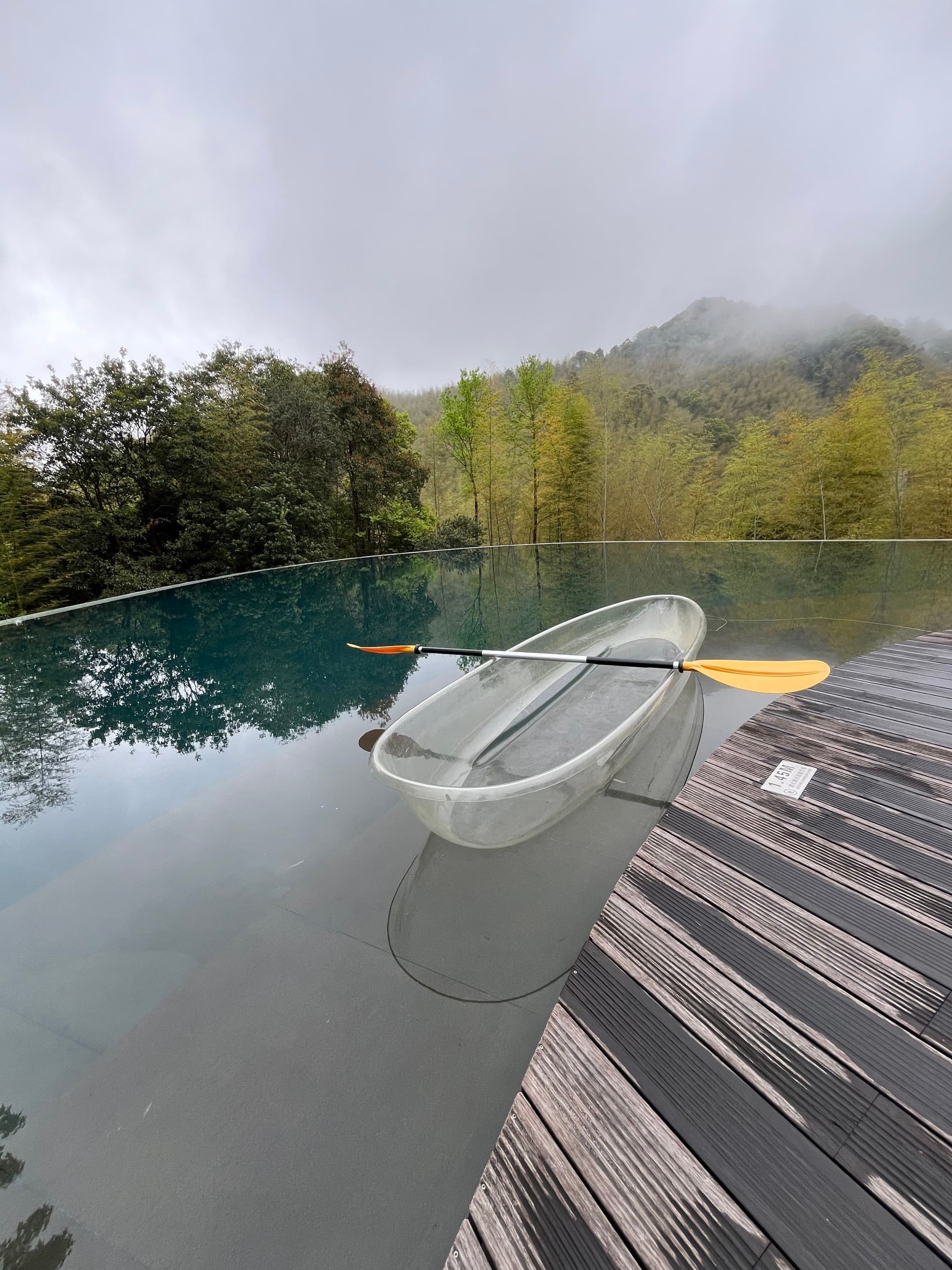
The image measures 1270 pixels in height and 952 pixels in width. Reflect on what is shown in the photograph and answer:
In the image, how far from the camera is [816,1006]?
2.89ft

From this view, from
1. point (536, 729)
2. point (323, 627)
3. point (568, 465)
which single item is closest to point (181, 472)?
point (323, 627)

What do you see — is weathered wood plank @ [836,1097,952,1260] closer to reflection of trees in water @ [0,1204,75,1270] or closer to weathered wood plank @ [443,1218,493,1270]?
weathered wood plank @ [443,1218,493,1270]

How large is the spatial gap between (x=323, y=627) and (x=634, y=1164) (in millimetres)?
4884

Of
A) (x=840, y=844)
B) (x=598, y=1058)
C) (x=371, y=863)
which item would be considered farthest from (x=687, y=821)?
(x=371, y=863)

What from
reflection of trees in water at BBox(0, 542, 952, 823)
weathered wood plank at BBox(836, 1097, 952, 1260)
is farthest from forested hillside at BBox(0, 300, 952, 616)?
weathered wood plank at BBox(836, 1097, 952, 1260)

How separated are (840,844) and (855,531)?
9392 millimetres

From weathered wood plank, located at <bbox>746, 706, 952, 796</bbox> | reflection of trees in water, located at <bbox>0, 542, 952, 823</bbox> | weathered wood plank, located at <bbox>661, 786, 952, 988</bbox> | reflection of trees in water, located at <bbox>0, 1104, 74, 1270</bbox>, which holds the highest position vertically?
weathered wood plank, located at <bbox>661, 786, 952, 988</bbox>

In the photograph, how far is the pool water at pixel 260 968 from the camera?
3.07 feet

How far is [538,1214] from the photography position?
68 cm

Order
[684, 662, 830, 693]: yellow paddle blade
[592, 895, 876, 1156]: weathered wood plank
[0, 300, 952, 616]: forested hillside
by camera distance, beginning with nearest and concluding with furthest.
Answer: [592, 895, 876, 1156]: weathered wood plank, [684, 662, 830, 693]: yellow paddle blade, [0, 300, 952, 616]: forested hillside

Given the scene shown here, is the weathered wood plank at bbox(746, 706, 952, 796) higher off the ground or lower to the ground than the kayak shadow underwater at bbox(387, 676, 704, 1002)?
higher

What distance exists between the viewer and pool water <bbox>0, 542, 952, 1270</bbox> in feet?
3.07

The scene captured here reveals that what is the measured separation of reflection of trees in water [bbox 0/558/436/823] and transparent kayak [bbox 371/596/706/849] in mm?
971

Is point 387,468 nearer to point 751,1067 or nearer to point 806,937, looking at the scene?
point 806,937
